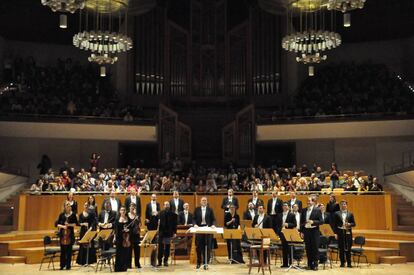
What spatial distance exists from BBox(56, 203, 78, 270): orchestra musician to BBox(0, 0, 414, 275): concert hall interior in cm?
355

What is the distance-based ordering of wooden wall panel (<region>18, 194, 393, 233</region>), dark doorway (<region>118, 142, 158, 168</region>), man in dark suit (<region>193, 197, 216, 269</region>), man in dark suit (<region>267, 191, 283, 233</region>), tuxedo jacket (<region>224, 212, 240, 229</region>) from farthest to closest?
dark doorway (<region>118, 142, 158, 168</region>)
wooden wall panel (<region>18, 194, 393, 233</region>)
man in dark suit (<region>267, 191, 283, 233</region>)
tuxedo jacket (<region>224, 212, 240, 229</region>)
man in dark suit (<region>193, 197, 216, 269</region>)

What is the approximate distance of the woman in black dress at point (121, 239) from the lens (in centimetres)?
1198

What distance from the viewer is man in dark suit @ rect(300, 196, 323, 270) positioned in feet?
40.3

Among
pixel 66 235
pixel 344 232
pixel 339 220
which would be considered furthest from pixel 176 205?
pixel 344 232

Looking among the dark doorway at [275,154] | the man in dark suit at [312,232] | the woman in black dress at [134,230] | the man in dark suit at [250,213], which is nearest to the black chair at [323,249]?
the man in dark suit at [312,232]

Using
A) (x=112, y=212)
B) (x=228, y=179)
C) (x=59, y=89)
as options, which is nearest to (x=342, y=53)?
(x=228, y=179)

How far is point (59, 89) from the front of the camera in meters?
24.0

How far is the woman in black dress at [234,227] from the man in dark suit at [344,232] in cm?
221

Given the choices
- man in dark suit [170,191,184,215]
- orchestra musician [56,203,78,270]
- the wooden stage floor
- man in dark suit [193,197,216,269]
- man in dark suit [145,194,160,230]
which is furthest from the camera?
man in dark suit [170,191,184,215]

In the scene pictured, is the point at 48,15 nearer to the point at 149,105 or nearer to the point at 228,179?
the point at 149,105

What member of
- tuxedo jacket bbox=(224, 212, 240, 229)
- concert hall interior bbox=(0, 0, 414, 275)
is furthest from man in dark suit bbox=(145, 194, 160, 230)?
concert hall interior bbox=(0, 0, 414, 275)

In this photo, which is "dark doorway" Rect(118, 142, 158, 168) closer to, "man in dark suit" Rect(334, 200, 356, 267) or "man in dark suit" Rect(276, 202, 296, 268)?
"man in dark suit" Rect(276, 202, 296, 268)

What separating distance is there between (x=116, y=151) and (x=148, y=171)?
13.9ft

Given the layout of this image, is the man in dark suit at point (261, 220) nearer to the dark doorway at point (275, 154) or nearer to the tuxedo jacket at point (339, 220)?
the tuxedo jacket at point (339, 220)
